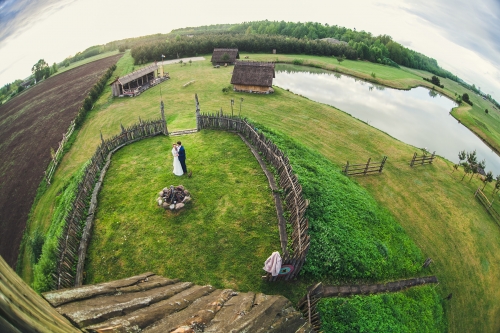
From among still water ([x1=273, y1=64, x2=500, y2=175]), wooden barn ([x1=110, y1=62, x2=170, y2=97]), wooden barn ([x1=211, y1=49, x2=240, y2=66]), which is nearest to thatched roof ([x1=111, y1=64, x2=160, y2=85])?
wooden barn ([x1=110, y1=62, x2=170, y2=97])

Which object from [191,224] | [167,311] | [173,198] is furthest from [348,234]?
[167,311]

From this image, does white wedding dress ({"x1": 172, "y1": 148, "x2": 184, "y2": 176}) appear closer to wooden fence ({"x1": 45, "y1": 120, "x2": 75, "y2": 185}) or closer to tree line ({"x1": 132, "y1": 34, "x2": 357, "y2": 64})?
wooden fence ({"x1": 45, "y1": 120, "x2": 75, "y2": 185})

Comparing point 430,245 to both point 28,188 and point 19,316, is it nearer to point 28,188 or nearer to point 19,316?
point 19,316

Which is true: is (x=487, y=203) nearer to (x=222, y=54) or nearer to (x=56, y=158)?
(x=56, y=158)

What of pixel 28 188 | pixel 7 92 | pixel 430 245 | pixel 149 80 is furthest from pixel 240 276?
Answer: pixel 7 92

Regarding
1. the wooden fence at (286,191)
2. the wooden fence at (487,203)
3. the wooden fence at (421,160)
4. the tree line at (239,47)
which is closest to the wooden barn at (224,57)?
the tree line at (239,47)

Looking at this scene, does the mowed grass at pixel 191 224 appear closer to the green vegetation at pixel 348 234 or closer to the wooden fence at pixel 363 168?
the green vegetation at pixel 348 234
